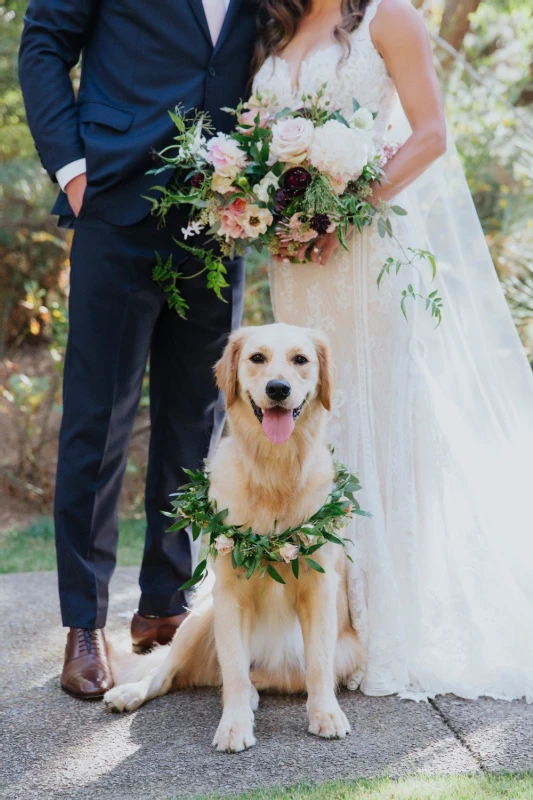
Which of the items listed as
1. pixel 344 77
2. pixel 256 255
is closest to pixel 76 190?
pixel 344 77

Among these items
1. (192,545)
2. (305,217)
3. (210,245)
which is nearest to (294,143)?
(305,217)

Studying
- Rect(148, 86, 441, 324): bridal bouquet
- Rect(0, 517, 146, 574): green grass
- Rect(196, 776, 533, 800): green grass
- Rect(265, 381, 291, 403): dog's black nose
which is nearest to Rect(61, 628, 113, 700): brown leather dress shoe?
Rect(196, 776, 533, 800): green grass

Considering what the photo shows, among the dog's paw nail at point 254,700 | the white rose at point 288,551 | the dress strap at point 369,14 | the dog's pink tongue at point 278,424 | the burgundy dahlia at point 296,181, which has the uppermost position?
the dress strap at point 369,14

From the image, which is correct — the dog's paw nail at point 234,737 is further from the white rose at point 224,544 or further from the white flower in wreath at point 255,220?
the white flower in wreath at point 255,220

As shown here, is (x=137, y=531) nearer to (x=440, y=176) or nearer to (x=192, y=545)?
(x=192, y=545)

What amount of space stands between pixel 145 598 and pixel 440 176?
2.01 meters

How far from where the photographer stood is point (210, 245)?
10.6 ft

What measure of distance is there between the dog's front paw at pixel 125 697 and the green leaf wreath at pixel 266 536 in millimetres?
429

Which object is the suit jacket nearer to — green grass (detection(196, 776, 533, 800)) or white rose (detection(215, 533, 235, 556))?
white rose (detection(215, 533, 235, 556))

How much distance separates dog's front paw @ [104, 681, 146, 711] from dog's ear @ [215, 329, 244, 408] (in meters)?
1.00

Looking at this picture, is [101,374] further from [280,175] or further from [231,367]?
[280,175]

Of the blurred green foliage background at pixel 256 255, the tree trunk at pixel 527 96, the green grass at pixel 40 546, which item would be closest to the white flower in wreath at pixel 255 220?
the green grass at pixel 40 546

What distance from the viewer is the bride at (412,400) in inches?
116

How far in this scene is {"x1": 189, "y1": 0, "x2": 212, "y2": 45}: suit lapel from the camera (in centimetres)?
300
